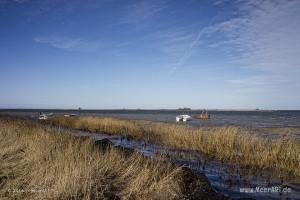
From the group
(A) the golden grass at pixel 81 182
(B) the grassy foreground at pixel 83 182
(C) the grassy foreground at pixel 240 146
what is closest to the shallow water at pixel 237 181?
(C) the grassy foreground at pixel 240 146

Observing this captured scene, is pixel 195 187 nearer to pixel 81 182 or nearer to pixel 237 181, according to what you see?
pixel 237 181

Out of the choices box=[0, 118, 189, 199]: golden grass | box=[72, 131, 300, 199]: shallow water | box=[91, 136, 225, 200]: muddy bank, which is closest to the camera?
box=[0, 118, 189, 199]: golden grass

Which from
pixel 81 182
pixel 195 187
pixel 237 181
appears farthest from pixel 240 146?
pixel 81 182

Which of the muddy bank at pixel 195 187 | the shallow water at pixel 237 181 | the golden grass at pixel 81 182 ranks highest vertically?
the golden grass at pixel 81 182

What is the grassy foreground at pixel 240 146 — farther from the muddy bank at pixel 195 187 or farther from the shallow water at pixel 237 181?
the muddy bank at pixel 195 187

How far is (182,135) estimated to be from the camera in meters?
17.0

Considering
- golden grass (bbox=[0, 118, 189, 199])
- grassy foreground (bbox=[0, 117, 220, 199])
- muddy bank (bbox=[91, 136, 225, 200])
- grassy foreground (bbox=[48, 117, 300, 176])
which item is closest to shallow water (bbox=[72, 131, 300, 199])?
muddy bank (bbox=[91, 136, 225, 200])

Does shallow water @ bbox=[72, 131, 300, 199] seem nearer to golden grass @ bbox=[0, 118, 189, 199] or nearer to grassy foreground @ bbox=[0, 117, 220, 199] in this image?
grassy foreground @ bbox=[0, 117, 220, 199]

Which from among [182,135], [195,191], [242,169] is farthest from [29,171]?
[182,135]

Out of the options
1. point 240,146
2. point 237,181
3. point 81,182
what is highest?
point 81,182

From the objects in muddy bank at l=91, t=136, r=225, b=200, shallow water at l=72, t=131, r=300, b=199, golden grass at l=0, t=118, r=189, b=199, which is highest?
golden grass at l=0, t=118, r=189, b=199

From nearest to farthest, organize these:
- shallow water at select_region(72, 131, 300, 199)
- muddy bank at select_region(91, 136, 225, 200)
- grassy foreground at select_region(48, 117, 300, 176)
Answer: muddy bank at select_region(91, 136, 225, 200) < shallow water at select_region(72, 131, 300, 199) < grassy foreground at select_region(48, 117, 300, 176)

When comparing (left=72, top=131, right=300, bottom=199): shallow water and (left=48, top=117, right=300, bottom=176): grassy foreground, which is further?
(left=48, top=117, right=300, bottom=176): grassy foreground

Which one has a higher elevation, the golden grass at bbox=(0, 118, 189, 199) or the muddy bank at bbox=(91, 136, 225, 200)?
the golden grass at bbox=(0, 118, 189, 199)
